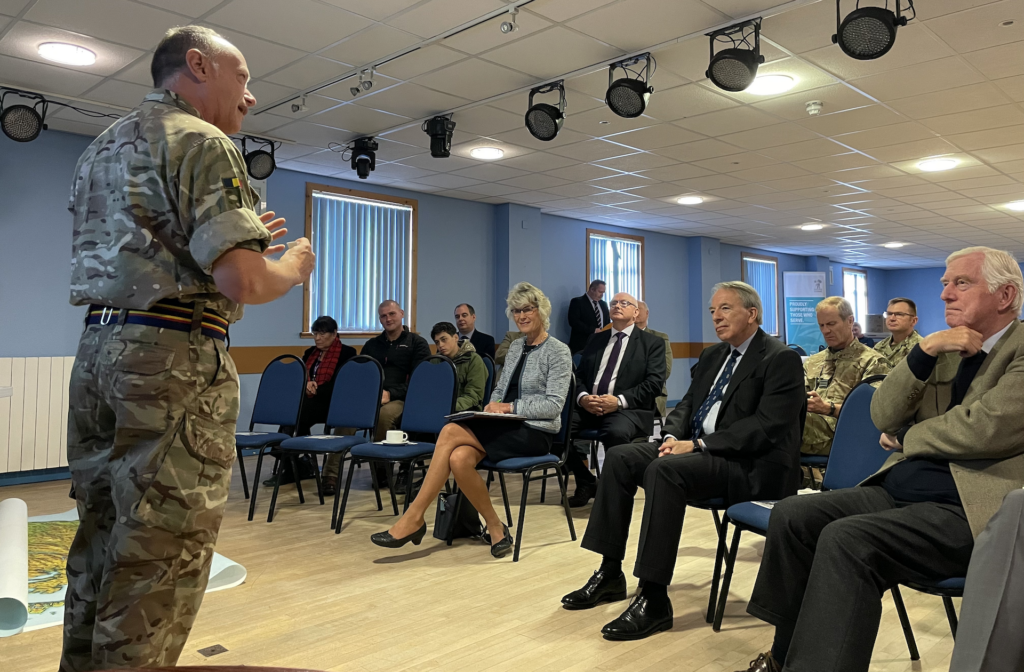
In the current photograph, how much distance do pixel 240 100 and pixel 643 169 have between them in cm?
602

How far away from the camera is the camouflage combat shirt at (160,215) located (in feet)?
4.33

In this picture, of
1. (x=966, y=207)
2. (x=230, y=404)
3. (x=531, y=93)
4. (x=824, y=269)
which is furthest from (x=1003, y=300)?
(x=824, y=269)

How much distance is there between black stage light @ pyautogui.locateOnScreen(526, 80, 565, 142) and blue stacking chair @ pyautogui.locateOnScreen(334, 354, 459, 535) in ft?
5.54

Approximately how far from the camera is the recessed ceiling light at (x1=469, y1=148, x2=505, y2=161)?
6.47 m

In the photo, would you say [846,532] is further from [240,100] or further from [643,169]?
[643,169]

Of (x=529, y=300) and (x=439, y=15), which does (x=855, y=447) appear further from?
(x=439, y=15)

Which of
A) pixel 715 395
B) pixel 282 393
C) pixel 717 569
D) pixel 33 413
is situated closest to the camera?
pixel 717 569

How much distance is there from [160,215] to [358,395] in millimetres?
3205

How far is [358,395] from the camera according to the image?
4.49 m

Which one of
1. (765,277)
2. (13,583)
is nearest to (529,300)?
(13,583)

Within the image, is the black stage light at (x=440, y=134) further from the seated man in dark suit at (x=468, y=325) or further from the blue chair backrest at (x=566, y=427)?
the blue chair backrest at (x=566, y=427)

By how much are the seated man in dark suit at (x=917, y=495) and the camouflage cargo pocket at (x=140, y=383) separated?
1570 mm

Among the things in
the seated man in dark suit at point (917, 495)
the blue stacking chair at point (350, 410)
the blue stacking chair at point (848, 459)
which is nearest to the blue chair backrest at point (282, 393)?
the blue stacking chair at point (350, 410)

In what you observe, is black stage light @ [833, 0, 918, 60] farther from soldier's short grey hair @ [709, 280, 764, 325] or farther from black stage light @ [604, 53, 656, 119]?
soldier's short grey hair @ [709, 280, 764, 325]
